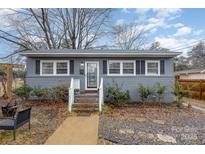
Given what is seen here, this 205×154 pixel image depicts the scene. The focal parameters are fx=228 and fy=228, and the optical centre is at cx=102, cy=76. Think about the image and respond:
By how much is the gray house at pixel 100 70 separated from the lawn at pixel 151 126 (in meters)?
2.20

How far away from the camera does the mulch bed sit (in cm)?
673

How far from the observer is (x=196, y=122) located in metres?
9.34

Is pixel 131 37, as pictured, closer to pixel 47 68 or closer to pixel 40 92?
pixel 47 68

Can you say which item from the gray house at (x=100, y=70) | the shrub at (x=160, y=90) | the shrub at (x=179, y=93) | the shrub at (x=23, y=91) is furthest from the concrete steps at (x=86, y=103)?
the shrub at (x=179, y=93)

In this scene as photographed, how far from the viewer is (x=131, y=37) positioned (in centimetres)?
3525

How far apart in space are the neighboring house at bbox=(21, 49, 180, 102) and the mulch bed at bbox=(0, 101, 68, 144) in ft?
5.53

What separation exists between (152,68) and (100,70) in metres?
3.31

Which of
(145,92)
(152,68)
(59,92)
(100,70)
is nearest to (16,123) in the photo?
(59,92)

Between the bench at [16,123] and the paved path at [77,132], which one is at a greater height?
the bench at [16,123]

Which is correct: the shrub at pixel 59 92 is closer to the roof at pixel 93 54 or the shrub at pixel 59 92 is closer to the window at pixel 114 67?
the roof at pixel 93 54

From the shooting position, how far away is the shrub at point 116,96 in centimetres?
1265
